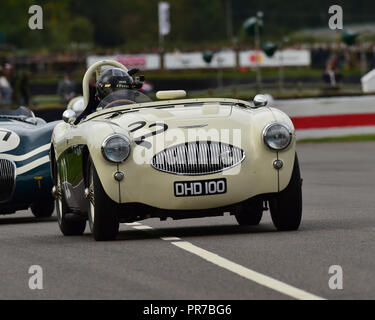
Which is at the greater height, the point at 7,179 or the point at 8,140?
A: the point at 8,140

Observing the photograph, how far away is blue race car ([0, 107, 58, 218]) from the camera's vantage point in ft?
44.2

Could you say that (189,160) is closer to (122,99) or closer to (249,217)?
(249,217)

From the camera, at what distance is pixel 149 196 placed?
10031 mm

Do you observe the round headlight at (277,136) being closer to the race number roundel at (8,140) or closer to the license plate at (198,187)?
the license plate at (198,187)

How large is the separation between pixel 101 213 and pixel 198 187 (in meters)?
0.77

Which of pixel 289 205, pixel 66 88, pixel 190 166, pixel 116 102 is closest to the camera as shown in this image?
pixel 190 166

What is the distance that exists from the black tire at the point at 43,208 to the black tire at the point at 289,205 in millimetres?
4068

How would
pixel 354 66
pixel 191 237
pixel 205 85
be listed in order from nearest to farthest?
pixel 191 237 → pixel 205 85 → pixel 354 66

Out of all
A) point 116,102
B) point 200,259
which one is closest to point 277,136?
point 200,259

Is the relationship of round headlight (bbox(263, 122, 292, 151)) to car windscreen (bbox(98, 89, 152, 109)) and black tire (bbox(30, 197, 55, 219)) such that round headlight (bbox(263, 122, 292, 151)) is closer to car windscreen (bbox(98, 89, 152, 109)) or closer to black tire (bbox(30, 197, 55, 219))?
car windscreen (bbox(98, 89, 152, 109))

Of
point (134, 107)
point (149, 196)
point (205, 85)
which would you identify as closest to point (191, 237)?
point (149, 196)

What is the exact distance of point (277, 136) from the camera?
10195mm
